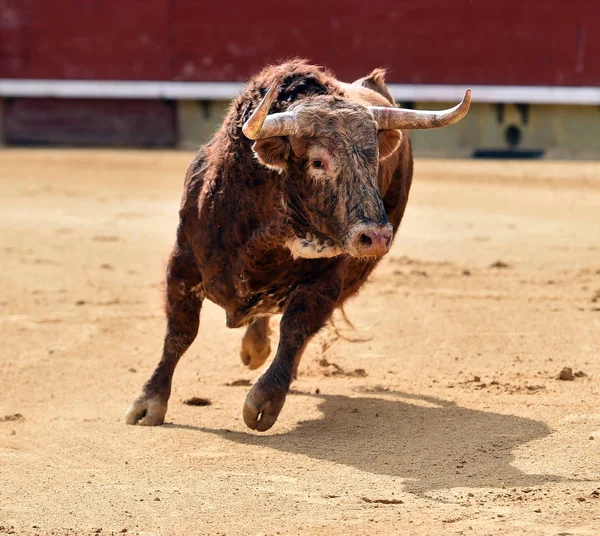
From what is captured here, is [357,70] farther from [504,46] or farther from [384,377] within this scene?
[384,377]

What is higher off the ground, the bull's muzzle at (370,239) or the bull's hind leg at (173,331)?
the bull's muzzle at (370,239)

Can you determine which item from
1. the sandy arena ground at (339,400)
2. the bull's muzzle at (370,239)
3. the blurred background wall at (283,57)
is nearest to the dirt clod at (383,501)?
the sandy arena ground at (339,400)

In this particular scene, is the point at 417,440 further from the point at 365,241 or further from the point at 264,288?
the point at 264,288

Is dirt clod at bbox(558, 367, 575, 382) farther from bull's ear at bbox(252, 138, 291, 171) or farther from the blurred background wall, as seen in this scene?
the blurred background wall

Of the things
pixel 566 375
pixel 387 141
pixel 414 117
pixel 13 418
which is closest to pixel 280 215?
pixel 387 141

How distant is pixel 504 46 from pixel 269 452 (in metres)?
10.0

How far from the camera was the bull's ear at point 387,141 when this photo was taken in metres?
4.00

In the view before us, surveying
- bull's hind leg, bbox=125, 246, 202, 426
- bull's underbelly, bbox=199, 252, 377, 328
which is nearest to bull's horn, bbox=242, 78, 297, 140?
bull's underbelly, bbox=199, 252, 377, 328

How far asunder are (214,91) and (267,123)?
10136 mm

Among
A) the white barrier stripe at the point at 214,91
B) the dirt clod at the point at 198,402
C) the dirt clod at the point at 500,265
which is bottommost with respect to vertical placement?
the white barrier stripe at the point at 214,91

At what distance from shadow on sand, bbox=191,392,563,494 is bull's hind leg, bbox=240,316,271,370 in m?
0.55

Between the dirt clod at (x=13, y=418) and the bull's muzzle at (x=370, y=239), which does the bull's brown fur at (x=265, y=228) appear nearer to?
the bull's muzzle at (x=370, y=239)

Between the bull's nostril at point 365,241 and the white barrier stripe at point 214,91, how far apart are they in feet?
30.7

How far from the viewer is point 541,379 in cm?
443
